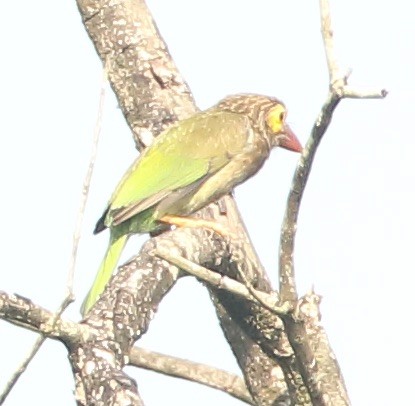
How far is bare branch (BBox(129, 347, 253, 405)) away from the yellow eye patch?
149cm

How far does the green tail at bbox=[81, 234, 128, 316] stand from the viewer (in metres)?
4.74

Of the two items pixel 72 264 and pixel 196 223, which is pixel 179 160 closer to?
pixel 196 223

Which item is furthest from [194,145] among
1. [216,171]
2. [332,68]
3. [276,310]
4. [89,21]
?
[332,68]

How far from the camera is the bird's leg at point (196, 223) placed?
4.59 meters

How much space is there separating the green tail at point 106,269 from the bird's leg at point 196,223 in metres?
0.20

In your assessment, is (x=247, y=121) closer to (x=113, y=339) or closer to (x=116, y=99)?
(x=116, y=99)

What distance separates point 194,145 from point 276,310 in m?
2.26

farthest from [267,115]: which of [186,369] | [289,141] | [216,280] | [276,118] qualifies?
[216,280]

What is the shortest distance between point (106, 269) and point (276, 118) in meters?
1.31

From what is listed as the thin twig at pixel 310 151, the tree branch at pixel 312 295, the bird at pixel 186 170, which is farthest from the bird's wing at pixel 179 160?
the thin twig at pixel 310 151

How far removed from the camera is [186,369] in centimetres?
468

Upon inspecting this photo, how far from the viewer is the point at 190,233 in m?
4.33

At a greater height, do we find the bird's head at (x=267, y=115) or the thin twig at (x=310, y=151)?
the bird's head at (x=267, y=115)

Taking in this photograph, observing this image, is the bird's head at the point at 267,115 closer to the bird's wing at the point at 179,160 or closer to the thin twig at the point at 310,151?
the bird's wing at the point at 179,160
